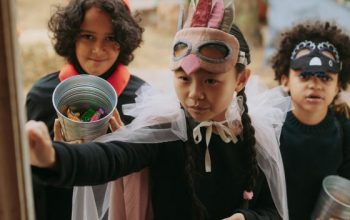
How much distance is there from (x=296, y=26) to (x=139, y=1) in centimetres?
445

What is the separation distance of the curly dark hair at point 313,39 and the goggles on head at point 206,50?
736mm

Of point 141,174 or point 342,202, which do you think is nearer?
point 141,174

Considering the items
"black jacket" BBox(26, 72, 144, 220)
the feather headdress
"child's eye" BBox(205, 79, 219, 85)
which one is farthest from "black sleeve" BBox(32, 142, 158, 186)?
"black jacket" BBox(26, 72, 144, 220)

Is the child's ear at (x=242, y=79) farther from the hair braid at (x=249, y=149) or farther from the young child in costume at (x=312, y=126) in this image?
the young child in costume at (x=312, y=126)

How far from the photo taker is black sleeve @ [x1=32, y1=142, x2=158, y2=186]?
0.95m

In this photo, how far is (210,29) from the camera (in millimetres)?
1080

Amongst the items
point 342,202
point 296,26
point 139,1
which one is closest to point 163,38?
point 139,1

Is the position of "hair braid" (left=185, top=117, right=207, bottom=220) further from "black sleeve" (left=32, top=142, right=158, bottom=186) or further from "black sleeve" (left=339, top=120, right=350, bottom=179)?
"black sleeve" (left=339, top=120, right=350, bottom=179)

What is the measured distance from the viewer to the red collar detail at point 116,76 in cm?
164

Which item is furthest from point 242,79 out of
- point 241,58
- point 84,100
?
point 84,100

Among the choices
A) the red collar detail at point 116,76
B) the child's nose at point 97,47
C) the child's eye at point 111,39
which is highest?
the child's eye at point 111,39

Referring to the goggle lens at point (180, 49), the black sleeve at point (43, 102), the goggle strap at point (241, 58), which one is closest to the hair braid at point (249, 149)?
the goggle strap at point (241, 58)

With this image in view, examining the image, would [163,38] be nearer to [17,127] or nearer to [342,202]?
[342,202]

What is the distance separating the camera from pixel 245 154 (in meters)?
1.28
